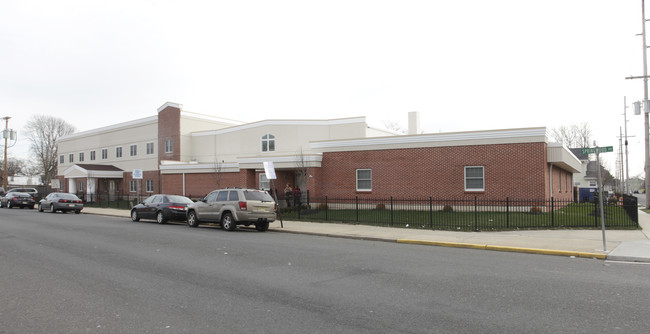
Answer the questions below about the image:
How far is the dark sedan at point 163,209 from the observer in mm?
20375

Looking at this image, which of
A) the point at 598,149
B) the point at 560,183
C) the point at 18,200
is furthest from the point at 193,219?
the point at 18,200

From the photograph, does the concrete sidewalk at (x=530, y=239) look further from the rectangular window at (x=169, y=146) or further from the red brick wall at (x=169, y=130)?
the rectangular window at (x=169, y=146)

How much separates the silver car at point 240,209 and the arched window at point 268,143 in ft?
59.3

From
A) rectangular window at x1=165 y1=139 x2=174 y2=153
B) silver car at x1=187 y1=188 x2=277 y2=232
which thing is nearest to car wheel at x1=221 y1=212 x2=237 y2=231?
silver car at x1=187 y1=188 x2=277 y2=232

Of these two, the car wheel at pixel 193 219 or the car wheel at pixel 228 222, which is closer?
the car wheel at pixel 228 222

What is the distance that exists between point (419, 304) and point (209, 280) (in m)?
3.76

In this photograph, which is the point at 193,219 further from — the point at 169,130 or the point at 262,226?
the point at 169,130

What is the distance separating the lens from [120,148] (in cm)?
4966

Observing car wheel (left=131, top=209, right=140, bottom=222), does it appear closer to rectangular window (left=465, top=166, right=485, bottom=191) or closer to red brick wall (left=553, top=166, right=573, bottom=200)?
rectangular window (left=465, top=166, right=485, bottom=191)

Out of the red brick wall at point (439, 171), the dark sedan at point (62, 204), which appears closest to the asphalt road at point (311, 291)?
the red brick wall at point (439, 171)

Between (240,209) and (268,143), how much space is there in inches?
783

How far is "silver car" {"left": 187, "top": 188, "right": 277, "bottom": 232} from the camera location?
1669 cm

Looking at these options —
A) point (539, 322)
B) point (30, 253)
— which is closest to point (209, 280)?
point (539, 322)

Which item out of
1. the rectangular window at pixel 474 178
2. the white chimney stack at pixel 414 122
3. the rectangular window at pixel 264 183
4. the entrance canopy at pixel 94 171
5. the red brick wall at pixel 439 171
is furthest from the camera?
the entrance canopy at pixel 94 171
